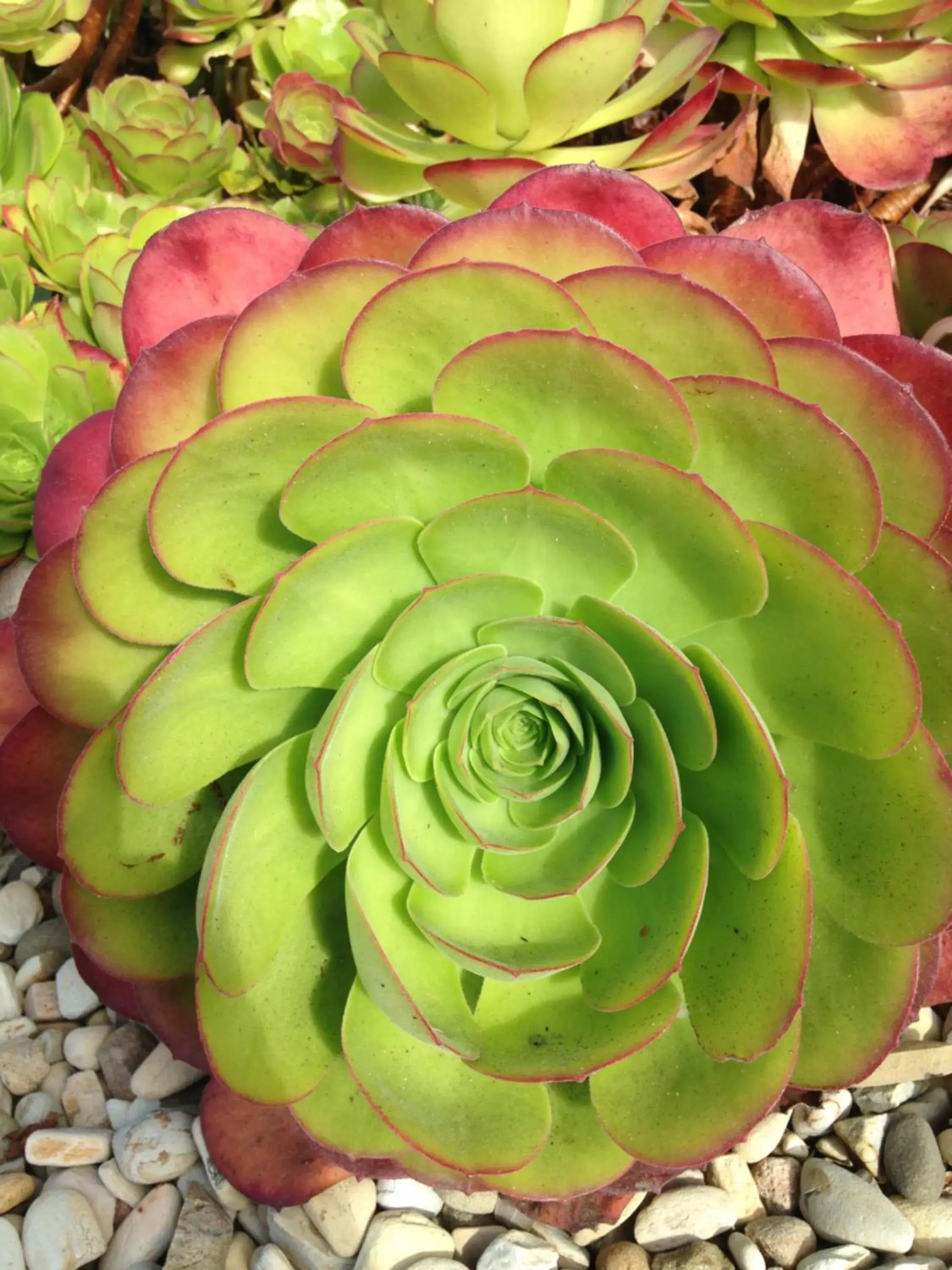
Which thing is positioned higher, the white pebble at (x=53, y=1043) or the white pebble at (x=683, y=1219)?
the white pebble at (x=683, y=1219)

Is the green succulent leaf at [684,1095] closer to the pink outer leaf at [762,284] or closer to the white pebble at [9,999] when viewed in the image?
the pink outer leaf at [762,284]

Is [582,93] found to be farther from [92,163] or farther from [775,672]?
[92,163]

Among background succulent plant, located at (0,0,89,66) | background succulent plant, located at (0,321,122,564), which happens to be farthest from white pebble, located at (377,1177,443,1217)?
background succulent plant, located at (0,0,89,66)

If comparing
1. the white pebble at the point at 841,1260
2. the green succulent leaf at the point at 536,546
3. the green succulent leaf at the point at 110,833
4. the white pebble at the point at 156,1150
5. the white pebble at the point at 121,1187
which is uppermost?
the green succulent leaf at the point at 536,546

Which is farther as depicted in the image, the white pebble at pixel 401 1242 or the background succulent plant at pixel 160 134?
the background succulent plant at pixel 160 134

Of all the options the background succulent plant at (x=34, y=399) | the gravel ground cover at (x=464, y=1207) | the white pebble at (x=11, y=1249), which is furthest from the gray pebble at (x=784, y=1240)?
the background succulent plant at (x=34, y=399)

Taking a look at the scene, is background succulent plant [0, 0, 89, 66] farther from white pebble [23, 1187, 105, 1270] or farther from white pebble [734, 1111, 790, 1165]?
white pebble [734, 1111, 790, 1165]

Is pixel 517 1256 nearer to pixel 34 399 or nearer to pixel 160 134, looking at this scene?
pixel 34 399
